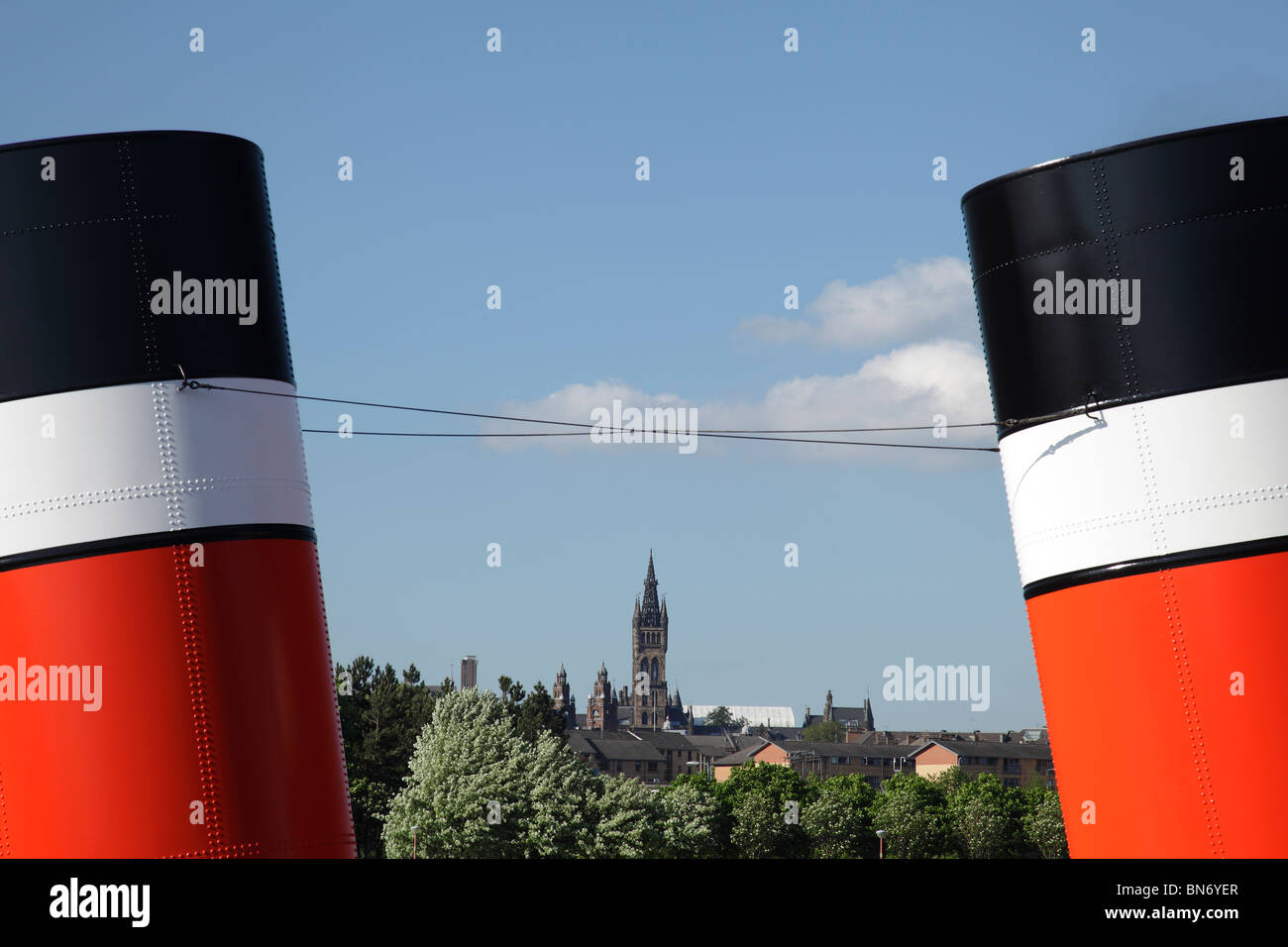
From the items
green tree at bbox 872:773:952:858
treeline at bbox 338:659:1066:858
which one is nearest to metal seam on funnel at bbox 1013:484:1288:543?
treeline at bbox 338:659:1066:858

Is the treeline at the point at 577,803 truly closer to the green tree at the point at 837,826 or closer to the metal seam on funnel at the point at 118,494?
the green tree at the point at 837,826

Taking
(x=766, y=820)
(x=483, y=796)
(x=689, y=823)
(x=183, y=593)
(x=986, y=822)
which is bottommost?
(x=986, y=822)

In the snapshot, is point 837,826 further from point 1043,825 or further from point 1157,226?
point 1157,226

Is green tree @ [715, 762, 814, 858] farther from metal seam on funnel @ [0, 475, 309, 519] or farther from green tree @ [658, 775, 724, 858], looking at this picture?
metal seam on funnel @ [0, 475, 309, 519]

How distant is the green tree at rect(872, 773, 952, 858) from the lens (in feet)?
366

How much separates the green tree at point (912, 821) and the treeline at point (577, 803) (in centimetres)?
12

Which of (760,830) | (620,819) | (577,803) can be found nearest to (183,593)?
(577,803)

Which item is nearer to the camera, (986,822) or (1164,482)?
(1164,482)

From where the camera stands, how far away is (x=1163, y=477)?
10.3m

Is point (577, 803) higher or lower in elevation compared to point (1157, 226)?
lower

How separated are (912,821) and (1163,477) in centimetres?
10760

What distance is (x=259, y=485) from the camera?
10.6 metres

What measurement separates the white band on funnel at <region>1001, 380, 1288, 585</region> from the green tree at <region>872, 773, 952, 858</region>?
10499 centimetres
